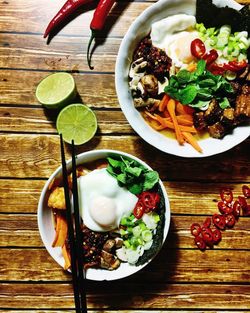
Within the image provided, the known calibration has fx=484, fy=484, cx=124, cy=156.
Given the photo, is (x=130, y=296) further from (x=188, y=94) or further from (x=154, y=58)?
(x=154, y=58)

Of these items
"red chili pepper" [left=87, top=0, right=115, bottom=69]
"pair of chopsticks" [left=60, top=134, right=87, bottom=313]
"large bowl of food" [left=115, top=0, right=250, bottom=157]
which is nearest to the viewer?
"pair of chopsticks" [left=60, top=134, right=87, bottom=313]

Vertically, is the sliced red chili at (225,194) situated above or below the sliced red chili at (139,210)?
below

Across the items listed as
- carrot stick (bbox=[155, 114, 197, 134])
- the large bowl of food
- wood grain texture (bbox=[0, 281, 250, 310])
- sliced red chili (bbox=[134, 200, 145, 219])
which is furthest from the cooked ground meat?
wood grain texture (bbox=[0, 281, 250, 310])

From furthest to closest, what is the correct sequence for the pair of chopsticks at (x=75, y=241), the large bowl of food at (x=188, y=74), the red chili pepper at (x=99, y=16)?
the red chili pepper at (x=99, y=16) → the large bowl of food at (x=188, y=74) → the pair of chopsticks at (x=75, y=241)

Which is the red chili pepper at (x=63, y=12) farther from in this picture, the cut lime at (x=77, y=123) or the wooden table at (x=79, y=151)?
the cut lime at (x=77, y=123)

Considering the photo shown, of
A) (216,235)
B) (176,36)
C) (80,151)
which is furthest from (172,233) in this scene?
(176,36)

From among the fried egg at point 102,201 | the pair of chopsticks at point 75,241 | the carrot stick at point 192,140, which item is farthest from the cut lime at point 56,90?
the carrot stick at point 192,140

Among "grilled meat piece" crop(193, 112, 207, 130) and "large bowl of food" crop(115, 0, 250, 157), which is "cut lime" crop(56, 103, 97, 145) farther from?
"grilled meat piece" crop(193, 112, 207, 130)
